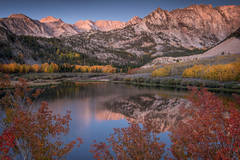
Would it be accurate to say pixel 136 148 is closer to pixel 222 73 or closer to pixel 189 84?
pixel 189 84

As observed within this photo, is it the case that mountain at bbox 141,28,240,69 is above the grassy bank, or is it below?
above

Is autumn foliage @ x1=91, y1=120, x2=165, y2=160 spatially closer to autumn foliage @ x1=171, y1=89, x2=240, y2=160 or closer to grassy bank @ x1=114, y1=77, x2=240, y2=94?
autumn foliage @ x1=171, y1=89, x2=240, y2=160

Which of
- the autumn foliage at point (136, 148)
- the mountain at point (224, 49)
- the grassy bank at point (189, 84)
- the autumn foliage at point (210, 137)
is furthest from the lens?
the mountain at point (224, 49)

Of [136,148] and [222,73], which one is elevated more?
[222,73]

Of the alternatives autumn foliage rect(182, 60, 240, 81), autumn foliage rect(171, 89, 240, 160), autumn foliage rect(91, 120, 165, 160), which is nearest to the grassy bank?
autumn foliage rect(182, 60, 240, 81)

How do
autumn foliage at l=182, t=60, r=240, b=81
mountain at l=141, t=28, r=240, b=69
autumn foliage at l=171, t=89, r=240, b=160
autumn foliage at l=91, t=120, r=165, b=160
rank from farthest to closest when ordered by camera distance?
mountain at l=141, t=28, r=240, b=69, autumn foliage at l=182, t=60, r=240, b=81, autumn foliage at l=91, t=120, r=165, b=160, autumn foliage at l=171, t=89, r=240, b=160

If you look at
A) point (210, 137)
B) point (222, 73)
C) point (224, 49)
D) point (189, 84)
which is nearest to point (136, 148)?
point (210, 137)

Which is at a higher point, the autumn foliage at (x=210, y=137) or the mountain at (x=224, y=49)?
the mountain at (x=224, y=49)

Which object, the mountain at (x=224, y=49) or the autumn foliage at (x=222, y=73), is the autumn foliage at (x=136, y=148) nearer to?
the autumn foliage at (x=222, y=73)

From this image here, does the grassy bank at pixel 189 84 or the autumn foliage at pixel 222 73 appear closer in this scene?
the grassy bank at pixel 189 84

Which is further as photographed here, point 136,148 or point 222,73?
point 222,73

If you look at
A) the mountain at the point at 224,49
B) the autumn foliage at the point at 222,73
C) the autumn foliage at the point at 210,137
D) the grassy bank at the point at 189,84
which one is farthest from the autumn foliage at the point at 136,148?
the mountain at the point at 224,49

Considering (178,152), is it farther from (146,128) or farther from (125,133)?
(125,133)

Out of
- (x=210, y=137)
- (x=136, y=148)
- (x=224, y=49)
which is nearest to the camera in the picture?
(x=136, y=148)
